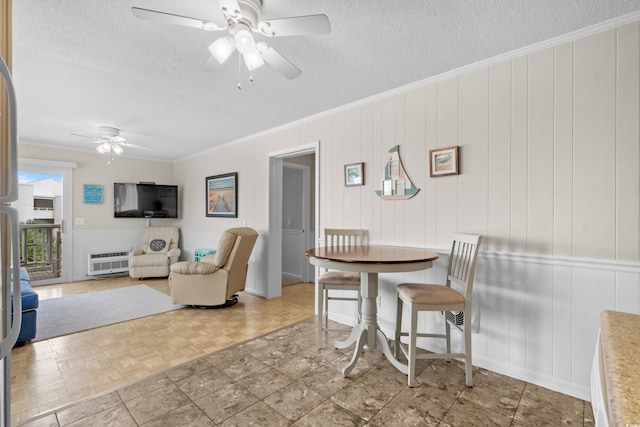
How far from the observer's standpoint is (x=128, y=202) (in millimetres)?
5758

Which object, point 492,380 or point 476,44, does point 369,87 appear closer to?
point 476,44

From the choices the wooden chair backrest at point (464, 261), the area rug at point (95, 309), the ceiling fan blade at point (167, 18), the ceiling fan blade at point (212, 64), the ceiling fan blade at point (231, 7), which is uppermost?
the ceiling fan blade at point (231, 7)

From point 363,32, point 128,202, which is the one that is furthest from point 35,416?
point 128,202

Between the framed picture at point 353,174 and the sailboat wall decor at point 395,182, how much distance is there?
0.84 feet

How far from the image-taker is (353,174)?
3102 mm

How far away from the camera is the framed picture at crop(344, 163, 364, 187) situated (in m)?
3.02

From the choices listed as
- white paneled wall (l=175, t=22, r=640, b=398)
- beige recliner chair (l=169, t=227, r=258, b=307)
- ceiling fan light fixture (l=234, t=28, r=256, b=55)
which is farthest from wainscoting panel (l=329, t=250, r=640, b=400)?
beige recliner chair (l=169, t=227, r=258, b=307)

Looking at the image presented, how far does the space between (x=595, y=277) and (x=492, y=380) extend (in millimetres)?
966

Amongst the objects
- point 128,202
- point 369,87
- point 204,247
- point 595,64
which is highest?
point 369,87

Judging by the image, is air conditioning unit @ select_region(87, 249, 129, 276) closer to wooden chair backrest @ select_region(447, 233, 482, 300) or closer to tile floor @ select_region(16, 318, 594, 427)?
tile floor @ select_region(16, 318, 594, 427)

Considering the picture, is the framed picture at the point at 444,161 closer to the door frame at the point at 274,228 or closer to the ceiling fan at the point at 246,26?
the ceiling fan at the point at 246,26

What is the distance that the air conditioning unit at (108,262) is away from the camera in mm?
5359

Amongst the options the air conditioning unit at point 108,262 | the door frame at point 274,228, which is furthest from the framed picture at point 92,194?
the door frame at point 274,228

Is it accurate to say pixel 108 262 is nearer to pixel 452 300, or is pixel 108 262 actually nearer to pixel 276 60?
pixel 276 60
